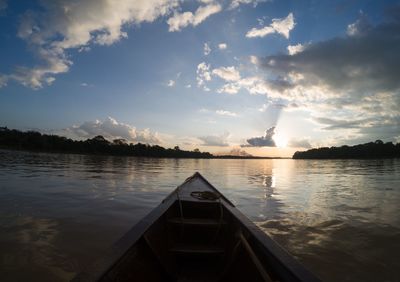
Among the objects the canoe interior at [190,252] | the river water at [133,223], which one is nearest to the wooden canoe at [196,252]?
the canoe interior at [190,252]

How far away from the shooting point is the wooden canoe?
2809 mm

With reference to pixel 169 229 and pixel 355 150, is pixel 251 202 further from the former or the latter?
pixel 355 150

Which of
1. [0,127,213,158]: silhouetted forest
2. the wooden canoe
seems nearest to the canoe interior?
the wooden canoe

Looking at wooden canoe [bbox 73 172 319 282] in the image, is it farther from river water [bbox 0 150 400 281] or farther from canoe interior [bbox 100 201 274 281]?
river water [bbox 0 150 400 281]

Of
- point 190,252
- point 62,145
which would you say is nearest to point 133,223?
point 190,252

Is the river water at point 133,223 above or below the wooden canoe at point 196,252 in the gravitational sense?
below

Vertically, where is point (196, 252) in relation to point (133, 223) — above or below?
above

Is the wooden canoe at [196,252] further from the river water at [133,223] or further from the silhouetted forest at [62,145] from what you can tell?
the silhouetted forest at [62,145]

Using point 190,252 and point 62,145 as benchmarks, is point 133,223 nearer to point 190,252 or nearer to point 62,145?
point 190,252

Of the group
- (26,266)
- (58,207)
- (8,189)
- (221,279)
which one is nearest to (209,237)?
(221,279)

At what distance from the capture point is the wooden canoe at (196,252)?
281 cm

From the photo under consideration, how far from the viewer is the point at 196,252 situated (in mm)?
4801

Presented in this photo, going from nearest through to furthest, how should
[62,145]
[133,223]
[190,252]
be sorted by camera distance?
[190,252]
[133,223]
[62,145]

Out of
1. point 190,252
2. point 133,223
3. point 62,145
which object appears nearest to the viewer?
point 190,252
